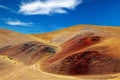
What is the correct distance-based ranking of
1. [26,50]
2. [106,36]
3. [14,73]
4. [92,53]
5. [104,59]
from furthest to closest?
[26,50] < [106,36] < [92,53] < [104,59] < [14,73]

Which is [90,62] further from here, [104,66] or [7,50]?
[7,50]

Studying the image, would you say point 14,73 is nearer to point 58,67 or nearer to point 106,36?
point 58,67

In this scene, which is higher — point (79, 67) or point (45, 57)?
point (45, 57)

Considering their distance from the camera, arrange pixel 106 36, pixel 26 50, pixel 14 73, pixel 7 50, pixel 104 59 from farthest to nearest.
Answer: pixel 7 50, pixel 26 50, pixel 106 36, pixel 104 59, pixel 14 73

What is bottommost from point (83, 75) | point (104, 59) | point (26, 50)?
point (83, 75)

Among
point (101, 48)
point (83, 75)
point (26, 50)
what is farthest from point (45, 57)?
point (83, 75)

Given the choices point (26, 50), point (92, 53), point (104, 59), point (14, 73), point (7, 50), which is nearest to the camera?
point (14, 73)

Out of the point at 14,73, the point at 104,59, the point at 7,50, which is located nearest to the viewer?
the point at 14,73

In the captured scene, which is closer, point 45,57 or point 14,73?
point 14,73

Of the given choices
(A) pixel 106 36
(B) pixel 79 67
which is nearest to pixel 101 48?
(B) pixel 79 67
